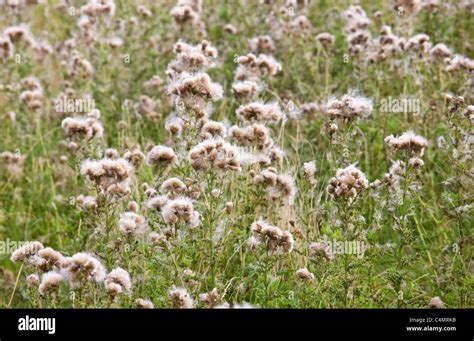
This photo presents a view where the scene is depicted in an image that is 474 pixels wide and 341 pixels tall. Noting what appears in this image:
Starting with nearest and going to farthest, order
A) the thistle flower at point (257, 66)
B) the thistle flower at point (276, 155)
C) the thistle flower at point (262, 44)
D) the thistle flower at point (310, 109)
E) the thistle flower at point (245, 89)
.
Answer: the thistle flower at point (276, 155) → the thistle flower at point (245, 89) → the thistle flower at point (257, 66) → the thistle flower at point (310, 109) → the thistle flower at point (262, 44)

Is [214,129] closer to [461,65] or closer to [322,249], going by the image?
[322,249]

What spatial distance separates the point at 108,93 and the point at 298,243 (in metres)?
3.28

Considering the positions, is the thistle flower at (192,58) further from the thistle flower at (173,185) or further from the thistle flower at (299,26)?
the thistle flower at (299,26)

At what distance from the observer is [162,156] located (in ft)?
15.4

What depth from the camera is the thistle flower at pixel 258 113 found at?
5.14 meters

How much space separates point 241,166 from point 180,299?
5.00 feet

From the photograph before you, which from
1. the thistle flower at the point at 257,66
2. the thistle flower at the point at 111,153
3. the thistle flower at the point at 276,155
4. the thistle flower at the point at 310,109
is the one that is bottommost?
the thistle flower at the point at 276,155

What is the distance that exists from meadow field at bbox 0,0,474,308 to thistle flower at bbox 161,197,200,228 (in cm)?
1

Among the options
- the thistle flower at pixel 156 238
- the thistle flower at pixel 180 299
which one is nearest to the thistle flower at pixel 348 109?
the thistle flower at pixel 156 238

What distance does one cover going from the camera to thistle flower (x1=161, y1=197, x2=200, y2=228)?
14.3 ft

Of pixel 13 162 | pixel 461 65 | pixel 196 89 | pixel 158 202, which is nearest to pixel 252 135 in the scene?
pixel 196 89

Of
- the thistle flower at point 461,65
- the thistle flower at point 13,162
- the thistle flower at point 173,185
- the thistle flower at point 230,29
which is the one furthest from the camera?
the thistle flower at point 230,29

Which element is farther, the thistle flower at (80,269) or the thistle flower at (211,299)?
the thistle flower at (211,299)

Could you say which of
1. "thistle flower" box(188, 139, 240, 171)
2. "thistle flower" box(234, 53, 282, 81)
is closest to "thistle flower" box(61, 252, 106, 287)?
"thistle flower" box(188, 139, 240, 171)
